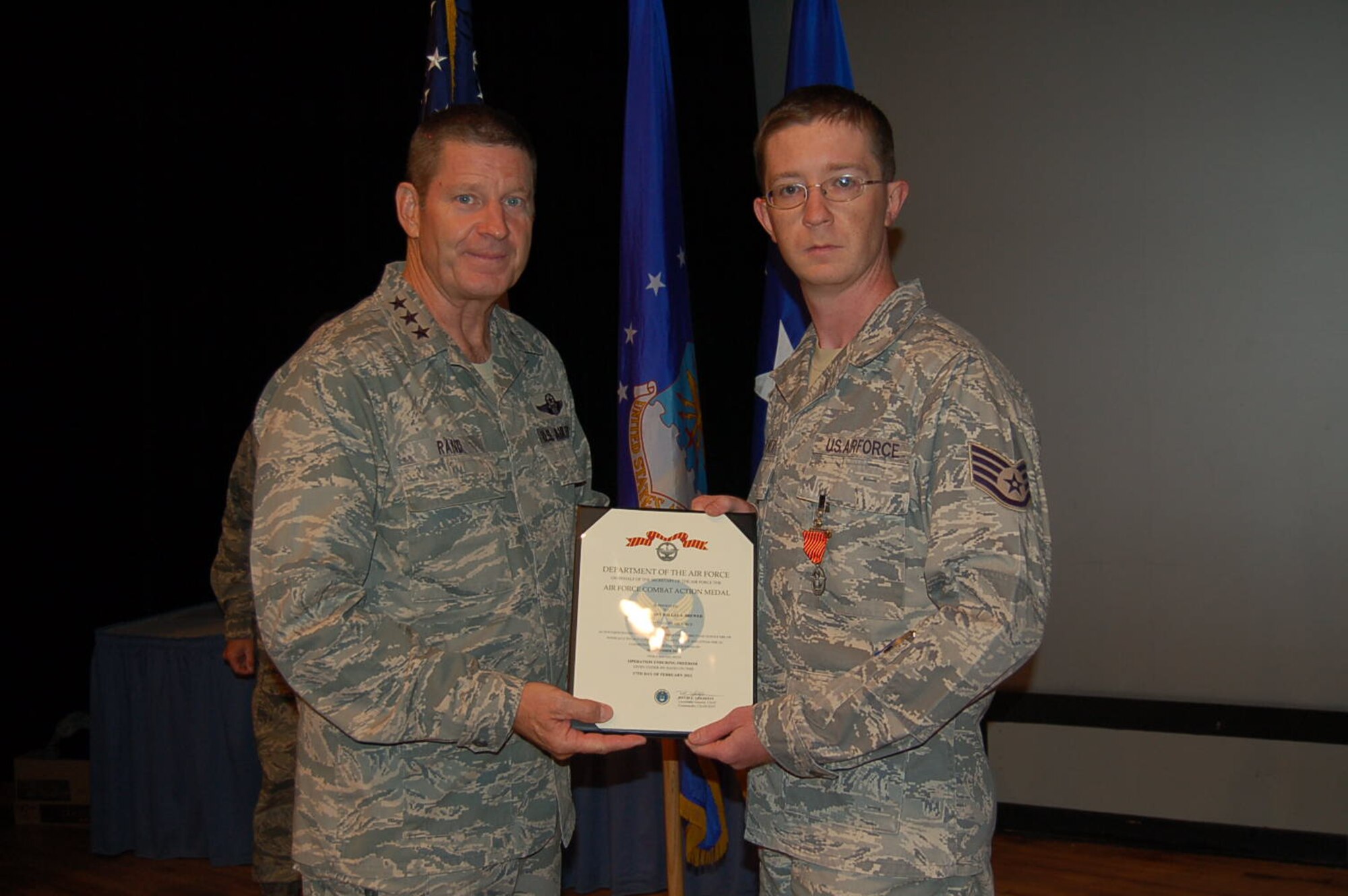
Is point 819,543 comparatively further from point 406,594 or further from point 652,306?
point 652,306

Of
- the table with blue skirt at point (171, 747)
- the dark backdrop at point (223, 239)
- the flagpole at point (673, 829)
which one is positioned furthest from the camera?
the dark backdrop at point (223, 239)

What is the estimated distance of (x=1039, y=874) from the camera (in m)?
3.94

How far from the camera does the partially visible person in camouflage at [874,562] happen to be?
5.31 feet

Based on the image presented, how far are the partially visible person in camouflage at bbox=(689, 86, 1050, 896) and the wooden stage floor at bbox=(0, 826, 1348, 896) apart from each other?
7.81 ft

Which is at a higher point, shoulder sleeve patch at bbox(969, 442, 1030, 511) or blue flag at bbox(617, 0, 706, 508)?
blue flag at bbox(617, 0, 706, 508)

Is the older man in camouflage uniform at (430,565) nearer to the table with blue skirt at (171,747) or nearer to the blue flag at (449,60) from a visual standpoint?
the blue flag at (449,60)

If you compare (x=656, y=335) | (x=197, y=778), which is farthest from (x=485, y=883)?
(x=197, y=778)

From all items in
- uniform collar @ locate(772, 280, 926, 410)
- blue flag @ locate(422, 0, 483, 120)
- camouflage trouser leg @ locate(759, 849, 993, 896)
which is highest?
blue flag @ locate(422, 0, 483, 120)

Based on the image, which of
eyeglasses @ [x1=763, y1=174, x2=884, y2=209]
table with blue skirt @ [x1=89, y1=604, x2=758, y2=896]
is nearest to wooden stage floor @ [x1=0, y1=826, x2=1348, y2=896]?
table with blue skirt @ [x1=89, y1=604, x2=758, y2=896]

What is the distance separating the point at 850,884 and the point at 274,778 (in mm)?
2431

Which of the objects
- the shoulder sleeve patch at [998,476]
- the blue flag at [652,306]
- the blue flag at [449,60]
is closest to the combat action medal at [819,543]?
the shoulder sleeve patch at [998,476]

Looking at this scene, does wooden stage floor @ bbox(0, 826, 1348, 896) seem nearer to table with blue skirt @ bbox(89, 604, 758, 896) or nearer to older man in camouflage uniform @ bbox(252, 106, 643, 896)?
table with blue skirt @ bbox(89, 604, 758, 896)

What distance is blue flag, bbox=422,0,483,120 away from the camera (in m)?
3.27

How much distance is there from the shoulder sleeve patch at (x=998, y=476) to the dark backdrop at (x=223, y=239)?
2.82 meters
